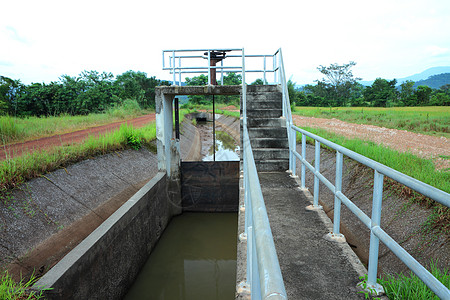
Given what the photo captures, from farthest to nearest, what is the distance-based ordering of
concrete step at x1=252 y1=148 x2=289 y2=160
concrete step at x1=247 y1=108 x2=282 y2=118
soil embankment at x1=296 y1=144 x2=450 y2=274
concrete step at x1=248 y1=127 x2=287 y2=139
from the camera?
1. concrete step at x1=247 y1=108 x2=282 y2=118
2. concrete step at x1=248 y1=127 x2=287 y2=139
3. concrete step at x1=252 y1=148 x2=289 y2=160
4. soil embankment at x1=296 y1=144 x2=450 y2=274

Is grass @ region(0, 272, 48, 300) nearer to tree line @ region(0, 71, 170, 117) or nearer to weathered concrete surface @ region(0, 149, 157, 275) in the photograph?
weathered concrete surface @ region(0, 149, 157, 275)

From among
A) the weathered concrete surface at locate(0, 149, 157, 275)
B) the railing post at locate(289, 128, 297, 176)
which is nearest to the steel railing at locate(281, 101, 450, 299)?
the railing post at locate(289, 128, 297, 176)

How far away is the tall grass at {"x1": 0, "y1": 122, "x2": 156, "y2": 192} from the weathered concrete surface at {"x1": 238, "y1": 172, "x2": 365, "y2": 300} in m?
4.53

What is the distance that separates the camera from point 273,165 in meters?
6.88

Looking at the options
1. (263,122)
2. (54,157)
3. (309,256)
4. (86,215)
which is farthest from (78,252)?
(263,122)

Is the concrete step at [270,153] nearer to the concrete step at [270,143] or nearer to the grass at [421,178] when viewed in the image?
the concrete step at [270,143]

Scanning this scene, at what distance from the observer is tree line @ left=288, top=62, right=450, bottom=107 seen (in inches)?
1561

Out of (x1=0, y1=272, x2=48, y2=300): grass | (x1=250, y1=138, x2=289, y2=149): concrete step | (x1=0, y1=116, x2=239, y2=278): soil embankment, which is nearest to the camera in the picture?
(x1=0, y1=272, x2=48, y2=300): grass

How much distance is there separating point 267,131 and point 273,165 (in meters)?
0.79

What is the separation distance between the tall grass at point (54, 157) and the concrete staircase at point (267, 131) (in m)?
4.30

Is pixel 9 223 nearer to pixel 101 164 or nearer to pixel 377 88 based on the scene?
pixel 101 164

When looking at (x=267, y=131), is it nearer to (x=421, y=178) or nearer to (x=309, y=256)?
(x=421, y=178)

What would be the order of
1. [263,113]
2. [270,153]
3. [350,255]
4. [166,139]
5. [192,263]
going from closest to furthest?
[350,255] → [270,153] → [263,113] → [192,263] → [166,139]

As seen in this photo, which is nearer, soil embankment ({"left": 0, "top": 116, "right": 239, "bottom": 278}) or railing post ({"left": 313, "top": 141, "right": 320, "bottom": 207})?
railing post ({"left": 313, "top": 141, "right": 320, "bottom": 207})
